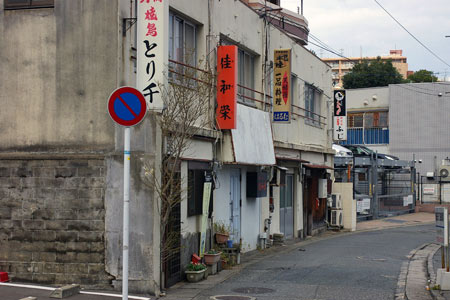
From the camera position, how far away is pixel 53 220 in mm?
11773

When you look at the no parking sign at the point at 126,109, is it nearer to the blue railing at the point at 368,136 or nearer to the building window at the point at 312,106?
the building window at the point at 312,106

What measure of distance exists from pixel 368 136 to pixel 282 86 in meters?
32.5

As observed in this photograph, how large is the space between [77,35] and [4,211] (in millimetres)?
3784

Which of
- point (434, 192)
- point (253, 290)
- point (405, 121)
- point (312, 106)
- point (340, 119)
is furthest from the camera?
point (405, 121)

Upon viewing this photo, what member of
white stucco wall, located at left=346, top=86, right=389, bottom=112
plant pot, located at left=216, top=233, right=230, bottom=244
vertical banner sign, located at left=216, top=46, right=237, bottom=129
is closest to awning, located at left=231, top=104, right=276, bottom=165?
vertical banner sign, located at left=216, top=46, right=237, bottom=129

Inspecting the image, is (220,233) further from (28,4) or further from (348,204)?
(348,204)

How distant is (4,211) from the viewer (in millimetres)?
12055

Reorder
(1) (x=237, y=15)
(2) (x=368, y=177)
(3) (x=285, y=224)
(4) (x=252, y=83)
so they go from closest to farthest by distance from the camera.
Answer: (1) (x=237, y=15), (4) (x=252, y=83), (3) (x=285, y=224), (2) (x=368, y=177)

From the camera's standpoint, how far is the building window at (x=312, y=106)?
24.8 m

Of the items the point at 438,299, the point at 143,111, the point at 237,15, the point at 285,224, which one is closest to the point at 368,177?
the point at 285,224

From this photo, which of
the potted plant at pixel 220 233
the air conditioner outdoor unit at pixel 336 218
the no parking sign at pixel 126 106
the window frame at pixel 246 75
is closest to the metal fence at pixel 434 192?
the air conditioner outdoor unit at pixel 336 218

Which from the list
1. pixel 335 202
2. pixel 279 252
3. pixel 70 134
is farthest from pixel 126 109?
pixel 335 202

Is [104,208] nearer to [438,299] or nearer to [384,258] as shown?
[438,299]

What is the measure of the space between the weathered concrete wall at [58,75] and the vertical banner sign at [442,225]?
6.72 m
